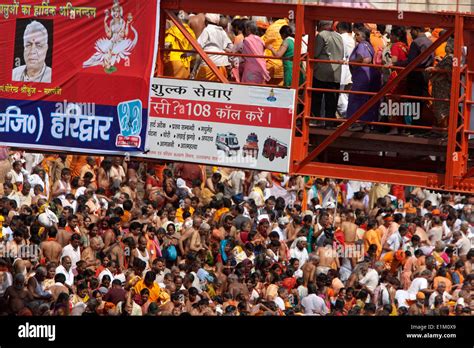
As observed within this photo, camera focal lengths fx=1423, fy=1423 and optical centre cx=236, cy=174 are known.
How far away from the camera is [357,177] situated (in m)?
18.4

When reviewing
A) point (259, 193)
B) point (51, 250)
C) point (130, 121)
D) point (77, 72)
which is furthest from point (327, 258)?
point (77, 72)

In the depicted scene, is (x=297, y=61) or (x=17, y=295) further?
(x=17, y=295)

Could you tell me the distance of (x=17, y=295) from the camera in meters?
22.1

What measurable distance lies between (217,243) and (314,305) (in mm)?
2470

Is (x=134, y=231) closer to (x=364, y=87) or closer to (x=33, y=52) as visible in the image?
(x=33, y=52)

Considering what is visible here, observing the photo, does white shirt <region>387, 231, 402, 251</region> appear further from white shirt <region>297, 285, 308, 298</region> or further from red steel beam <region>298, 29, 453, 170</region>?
red steel beam <region>298, 29, 453, 170</region>

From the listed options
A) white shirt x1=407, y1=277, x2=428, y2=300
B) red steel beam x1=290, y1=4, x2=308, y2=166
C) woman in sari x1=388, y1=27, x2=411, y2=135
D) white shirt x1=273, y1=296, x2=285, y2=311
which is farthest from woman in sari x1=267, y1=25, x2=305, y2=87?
white shirt x1=407, y1=277, x2=428, y2=300
